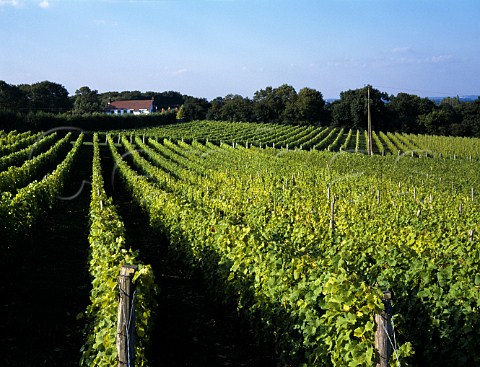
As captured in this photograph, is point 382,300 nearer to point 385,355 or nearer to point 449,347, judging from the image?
point 385,355

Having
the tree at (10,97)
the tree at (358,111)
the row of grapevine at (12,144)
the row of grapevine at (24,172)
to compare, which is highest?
the tree at (10,97)

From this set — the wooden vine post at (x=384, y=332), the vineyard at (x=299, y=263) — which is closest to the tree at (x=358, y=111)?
the vineyard at (x=299, y=263)

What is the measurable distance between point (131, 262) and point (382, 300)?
3.41 meters

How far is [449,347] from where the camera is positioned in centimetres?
594

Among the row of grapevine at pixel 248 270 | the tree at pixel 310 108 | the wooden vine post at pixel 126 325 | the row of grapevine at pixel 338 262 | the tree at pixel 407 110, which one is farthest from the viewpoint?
the tree at pixel 310 108

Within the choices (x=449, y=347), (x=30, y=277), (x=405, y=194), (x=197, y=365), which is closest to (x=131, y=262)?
(x=197, y=365)

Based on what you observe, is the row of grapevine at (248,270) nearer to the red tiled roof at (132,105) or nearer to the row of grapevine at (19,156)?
the row of grapevine at (19,156)

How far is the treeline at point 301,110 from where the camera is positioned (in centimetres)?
8356

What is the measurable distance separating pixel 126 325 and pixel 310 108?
88.8 metres

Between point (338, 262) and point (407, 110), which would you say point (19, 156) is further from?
point (407, 110)

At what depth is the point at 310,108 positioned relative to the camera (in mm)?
91438

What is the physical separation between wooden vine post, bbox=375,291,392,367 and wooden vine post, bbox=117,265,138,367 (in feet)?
8.05

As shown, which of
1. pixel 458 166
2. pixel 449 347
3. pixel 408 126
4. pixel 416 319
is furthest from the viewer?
pixel 408 126

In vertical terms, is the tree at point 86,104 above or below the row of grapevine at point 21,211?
above
